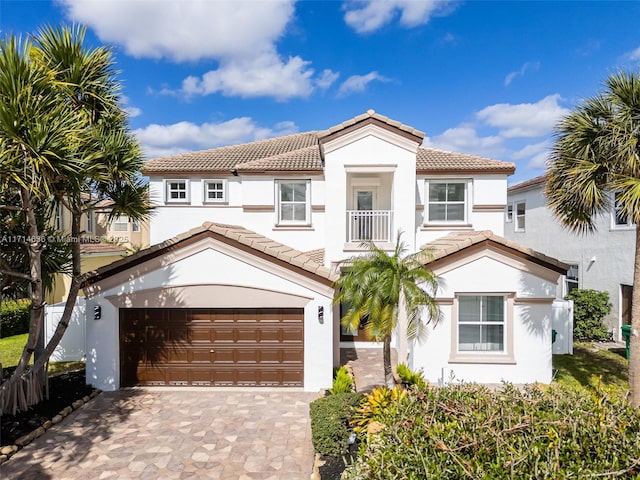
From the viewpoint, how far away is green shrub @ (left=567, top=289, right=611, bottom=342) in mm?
16156

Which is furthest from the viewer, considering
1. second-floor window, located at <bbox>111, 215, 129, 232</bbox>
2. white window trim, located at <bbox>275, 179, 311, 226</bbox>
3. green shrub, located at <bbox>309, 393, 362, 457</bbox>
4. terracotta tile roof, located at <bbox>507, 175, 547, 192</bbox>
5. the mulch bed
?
second-floor window, located at <bbox>111, 215, 129, 232</bbox>

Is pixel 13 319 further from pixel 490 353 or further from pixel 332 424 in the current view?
pixel 490 353

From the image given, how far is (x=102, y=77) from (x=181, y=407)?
31.3ft

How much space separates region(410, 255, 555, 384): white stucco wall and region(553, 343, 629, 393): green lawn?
1166 mm

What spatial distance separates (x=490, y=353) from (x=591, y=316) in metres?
8.40

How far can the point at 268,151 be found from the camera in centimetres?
1969

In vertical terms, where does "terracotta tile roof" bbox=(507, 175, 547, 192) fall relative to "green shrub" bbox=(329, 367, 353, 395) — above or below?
above

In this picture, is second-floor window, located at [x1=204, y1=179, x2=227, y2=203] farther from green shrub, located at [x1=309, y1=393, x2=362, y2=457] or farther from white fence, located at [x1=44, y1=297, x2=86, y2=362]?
green shrub, located at [x1=309, y1=393, x2=362, y2=457]

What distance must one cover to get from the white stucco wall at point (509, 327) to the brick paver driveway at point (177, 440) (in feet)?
14.0

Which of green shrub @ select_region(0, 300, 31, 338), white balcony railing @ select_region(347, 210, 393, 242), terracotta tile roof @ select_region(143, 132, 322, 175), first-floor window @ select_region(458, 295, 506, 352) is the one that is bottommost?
green shrub @ select_region(0, 300, 31, 338)

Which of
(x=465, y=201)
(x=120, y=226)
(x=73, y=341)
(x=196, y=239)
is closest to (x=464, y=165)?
(x=465, y=201)

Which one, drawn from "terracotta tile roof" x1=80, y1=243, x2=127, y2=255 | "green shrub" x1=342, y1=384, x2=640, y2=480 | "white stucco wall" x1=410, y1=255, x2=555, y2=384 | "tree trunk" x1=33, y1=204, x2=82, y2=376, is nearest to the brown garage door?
"tree trunk" x1=33, y1=204, x2=82, y2=376

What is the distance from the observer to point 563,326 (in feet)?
47.1

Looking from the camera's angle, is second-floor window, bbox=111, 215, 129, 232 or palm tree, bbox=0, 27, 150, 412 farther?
second-floor window, bbox=111, 215, 129, 232
